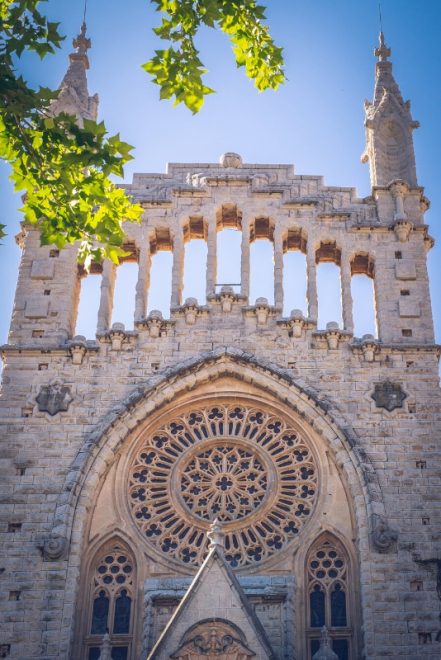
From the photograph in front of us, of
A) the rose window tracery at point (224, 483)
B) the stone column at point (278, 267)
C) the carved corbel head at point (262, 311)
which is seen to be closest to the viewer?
the rose window tracery at point (224, 483)

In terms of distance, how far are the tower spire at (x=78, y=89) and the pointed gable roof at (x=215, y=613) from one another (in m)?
11.7

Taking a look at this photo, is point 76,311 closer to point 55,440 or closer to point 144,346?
point 144,346

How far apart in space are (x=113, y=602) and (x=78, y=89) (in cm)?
1241

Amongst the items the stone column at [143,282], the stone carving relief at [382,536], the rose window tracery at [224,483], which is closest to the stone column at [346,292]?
the rose window tracery at [224,483]

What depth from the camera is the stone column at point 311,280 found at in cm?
2289

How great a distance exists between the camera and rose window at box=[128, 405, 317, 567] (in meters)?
20.3

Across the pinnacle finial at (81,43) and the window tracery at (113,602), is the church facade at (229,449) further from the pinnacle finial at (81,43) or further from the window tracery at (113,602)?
the pinnacle finial at (81,43)

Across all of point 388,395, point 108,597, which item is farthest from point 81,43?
point 108,597

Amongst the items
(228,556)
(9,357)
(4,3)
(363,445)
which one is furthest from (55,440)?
(4,3)

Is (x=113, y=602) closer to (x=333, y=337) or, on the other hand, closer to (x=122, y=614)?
(x=122, y=614)

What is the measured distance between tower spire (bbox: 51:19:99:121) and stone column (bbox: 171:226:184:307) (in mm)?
3846

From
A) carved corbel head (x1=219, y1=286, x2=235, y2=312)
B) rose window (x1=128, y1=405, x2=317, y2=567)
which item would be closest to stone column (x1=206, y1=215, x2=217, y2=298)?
carved corbel head (x1=219, y1=286, x2=235, y2=312)

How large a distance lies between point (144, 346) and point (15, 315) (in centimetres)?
281

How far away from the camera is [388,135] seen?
2589cm
